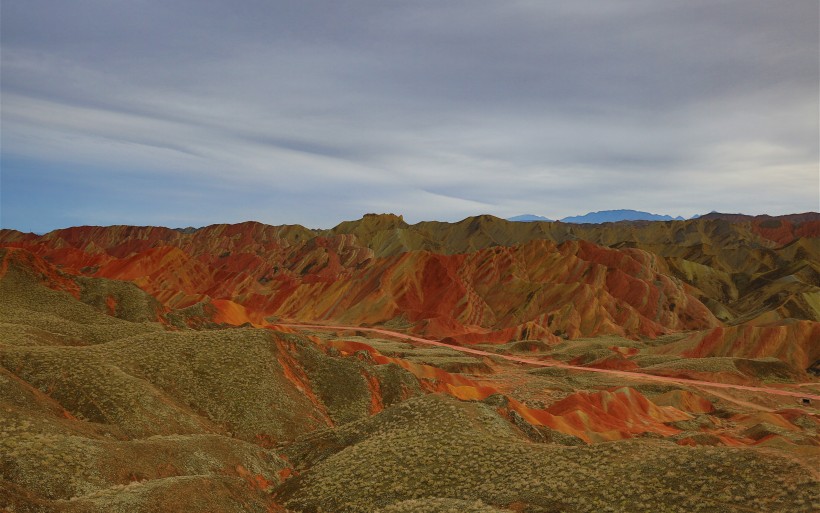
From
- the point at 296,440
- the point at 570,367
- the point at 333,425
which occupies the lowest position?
the point at 570,367

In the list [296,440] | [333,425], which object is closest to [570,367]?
[333,425]

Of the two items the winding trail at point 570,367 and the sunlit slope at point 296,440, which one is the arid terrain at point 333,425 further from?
the winding trail at point 570,367

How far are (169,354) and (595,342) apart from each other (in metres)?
117

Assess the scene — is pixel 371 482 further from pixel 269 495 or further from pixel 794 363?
pixel 794 363

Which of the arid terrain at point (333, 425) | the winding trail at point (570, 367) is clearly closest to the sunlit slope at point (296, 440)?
the arid terrain at point (333, 425)

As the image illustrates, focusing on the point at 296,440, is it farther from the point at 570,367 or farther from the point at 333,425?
the point at 570,367

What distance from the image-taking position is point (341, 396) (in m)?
57.9

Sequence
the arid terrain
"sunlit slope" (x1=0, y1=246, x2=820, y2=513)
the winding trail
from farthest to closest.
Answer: the winding trail
the arid terrain
"sunlit slope" (x1=0, y1=246, x2=820, y2=513)

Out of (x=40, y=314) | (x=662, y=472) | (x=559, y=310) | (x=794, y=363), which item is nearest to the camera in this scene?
(x=662, y=472)

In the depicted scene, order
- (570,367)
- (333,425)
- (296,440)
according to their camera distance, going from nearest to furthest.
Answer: (296,440)
(333,425)
(570,367)

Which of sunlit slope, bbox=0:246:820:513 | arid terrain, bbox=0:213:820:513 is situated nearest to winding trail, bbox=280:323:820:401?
arid terrain, bbox=0:213:820:513

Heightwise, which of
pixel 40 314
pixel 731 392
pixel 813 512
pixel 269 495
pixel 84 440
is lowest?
pixel 731 392

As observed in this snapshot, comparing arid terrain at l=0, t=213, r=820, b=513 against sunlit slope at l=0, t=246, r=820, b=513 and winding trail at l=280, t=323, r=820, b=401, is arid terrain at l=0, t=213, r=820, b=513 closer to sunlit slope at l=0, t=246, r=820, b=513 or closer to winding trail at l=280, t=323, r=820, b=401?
sunlit slope at l=0, t=246, r=820, b=513

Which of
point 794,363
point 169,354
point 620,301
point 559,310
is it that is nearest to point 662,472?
point 169,354
